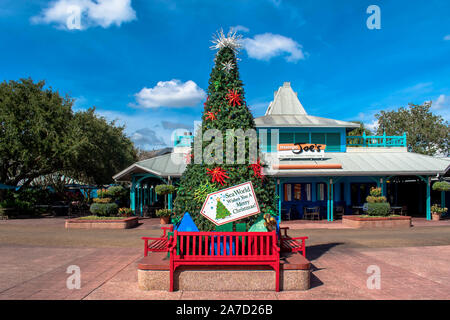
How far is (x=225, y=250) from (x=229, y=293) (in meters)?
0.70

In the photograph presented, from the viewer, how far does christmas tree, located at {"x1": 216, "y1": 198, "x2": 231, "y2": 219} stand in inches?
248

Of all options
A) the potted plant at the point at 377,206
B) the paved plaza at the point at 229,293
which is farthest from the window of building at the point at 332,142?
the paved plaza at the point at 229,293

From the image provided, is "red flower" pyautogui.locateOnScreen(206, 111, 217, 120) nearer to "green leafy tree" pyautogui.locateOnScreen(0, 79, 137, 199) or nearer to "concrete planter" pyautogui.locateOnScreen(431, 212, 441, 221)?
"green leafy tree" pyautogui.locateOnScreen(0, 79, 137, 199)

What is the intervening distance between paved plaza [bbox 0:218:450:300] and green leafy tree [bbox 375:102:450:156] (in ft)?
110

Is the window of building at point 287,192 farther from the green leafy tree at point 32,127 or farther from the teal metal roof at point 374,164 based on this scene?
the green leafy tree at point 32,127

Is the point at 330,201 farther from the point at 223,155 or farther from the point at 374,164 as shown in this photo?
the point at 223,155

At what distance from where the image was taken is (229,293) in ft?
18.2

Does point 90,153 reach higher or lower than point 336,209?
higher

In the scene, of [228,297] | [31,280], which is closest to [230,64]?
[228,297]

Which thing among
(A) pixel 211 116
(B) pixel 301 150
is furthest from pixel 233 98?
(B) pixel 301 150

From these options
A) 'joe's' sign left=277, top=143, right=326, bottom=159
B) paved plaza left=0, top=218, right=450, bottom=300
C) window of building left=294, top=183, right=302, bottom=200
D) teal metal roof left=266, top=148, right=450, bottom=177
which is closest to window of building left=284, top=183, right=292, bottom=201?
window of building left=294, top=183, right=302, bottom=200
